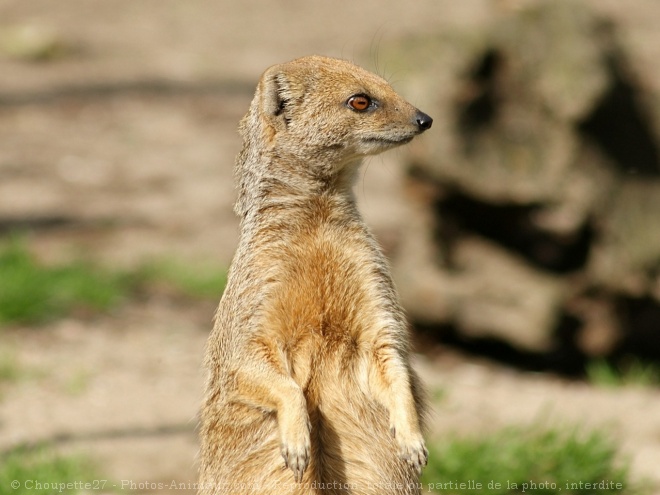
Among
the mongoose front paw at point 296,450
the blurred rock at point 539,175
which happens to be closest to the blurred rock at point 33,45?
the blurred rock at point 539,175

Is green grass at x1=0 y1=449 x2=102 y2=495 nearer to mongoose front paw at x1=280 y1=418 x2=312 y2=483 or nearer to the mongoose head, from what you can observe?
Result: mongoose front paw at x1=280 y1=418 x2=312 y2=483

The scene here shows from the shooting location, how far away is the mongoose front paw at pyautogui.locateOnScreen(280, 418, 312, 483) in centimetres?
301

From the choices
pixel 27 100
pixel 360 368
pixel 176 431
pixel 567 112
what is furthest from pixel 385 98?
pixel 27 100

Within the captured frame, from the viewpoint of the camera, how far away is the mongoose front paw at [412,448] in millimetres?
3129

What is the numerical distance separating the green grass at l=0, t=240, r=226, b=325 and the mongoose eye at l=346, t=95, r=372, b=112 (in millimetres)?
3075

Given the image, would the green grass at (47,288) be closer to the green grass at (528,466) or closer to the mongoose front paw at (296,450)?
the green grass at (528,466)

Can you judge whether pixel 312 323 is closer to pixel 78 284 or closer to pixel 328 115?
pixel 328 115

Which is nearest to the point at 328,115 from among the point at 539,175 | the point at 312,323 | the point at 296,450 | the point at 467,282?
the point at 312,323

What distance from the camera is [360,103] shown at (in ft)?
11.3

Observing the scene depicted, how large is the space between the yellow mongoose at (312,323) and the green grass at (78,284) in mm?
2605

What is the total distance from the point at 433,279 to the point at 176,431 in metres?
2.09

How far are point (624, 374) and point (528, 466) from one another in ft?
5.92

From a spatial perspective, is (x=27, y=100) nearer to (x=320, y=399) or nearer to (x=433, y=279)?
(x=433, y=279)

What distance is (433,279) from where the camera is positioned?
6023 mm
